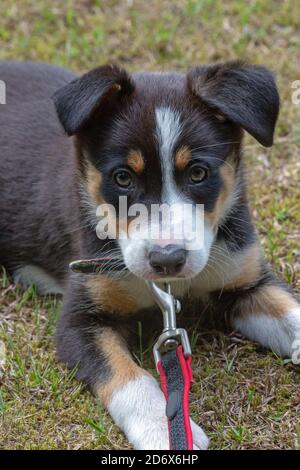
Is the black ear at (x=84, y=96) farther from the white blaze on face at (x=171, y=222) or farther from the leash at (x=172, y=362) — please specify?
the leash at (x=172, y=362)

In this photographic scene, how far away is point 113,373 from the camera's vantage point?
4.03 m

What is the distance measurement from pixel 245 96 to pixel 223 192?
1.56ft

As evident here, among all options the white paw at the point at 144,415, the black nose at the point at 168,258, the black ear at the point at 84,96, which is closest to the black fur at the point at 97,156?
the black ear at the point at 84,96

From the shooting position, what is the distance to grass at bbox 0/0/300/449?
3908 mm

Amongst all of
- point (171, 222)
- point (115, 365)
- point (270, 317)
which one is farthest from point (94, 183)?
point (270, 317)

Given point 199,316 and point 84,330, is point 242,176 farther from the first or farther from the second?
point 84,330

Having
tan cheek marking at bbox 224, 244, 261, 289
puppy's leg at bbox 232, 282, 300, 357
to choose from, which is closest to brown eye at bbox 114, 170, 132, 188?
tan cheek marking at bbox 224, 244, 261, 289

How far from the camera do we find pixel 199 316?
4691 mm

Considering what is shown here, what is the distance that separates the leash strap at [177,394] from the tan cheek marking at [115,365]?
7.6 inches

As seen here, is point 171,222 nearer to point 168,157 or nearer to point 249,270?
point 168,157

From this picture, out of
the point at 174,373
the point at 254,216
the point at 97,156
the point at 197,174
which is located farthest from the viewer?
the point at 254,216

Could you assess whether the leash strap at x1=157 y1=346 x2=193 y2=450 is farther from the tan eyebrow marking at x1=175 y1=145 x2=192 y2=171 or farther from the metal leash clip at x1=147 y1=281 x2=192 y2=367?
the tan eyebrow marking at x1=175 y1=145 x2=192 y2=171

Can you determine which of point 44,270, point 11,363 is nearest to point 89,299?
point 11,363

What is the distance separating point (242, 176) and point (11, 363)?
4.78 feet
